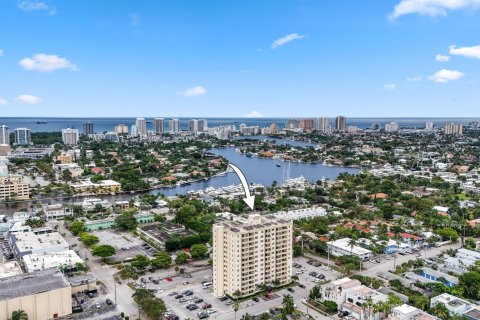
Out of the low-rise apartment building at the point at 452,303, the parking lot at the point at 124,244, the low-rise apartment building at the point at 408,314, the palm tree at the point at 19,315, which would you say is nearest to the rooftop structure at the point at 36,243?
the parking lot at the point at 124,244

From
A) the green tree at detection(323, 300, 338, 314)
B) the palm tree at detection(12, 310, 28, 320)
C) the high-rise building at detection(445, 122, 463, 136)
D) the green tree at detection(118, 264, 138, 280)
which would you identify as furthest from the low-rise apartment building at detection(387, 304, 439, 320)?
the high-rise building at detection(445, 122, 463, 136)

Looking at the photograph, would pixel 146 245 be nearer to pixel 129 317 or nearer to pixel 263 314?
pixel 129 317

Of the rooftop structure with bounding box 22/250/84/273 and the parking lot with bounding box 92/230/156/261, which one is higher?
the rooftop structure with bounding box 22/250/84/273

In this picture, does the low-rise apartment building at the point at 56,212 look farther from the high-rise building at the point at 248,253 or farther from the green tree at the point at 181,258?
the high-rise building at the point at 248,253

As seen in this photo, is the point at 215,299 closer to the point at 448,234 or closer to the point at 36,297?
the point at 36,297

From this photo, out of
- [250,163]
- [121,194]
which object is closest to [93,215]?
[121,194]

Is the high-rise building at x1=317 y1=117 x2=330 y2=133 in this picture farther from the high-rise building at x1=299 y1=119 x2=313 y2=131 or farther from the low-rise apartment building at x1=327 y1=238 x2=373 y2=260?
the low-rise apartment building at x1=327 y1=238 x2=373 y2=260
